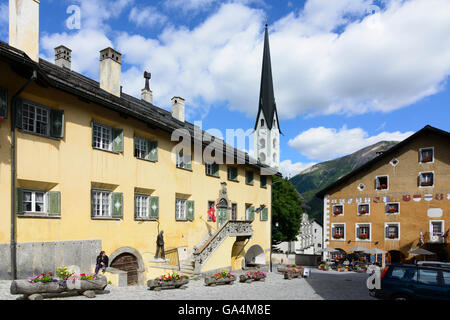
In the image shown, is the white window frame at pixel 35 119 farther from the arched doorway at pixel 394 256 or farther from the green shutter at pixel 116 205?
the arched doorway at pixel 394 256

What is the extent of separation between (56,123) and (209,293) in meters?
9.46

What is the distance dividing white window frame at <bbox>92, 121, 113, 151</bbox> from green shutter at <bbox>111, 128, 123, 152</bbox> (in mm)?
144

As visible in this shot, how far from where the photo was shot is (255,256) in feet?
107

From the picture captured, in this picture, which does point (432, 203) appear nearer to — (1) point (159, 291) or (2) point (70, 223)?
(1) point (159, 291)

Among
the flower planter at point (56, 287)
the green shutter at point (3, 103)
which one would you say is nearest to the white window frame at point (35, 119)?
the green shutter at point (3, 103)

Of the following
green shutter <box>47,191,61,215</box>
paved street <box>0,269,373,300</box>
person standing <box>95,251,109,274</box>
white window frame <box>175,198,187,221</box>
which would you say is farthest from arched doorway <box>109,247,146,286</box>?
white window frame <box>175,198,187,221</box>

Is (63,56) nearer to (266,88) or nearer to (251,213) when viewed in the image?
(251,213)

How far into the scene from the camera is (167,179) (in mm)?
21500

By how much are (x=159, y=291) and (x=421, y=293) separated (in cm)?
955

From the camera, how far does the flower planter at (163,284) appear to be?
1494 cm

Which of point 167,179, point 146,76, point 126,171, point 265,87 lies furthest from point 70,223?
point 265,87

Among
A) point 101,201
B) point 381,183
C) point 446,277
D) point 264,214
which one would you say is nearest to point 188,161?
point 101,201

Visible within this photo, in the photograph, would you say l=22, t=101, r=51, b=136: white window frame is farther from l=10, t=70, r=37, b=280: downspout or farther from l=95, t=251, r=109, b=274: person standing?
l=95, t=251, r=109, b=274: person standing

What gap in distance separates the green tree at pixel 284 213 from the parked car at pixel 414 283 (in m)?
34.5
